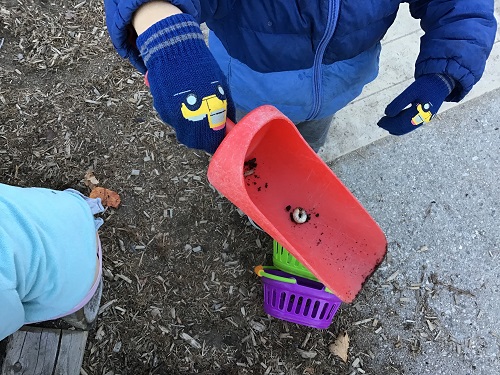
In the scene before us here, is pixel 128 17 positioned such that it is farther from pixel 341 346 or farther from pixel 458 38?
pixel 341 346

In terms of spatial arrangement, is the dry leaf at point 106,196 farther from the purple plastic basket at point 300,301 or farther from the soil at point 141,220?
the purple plastic basket at point 300,301

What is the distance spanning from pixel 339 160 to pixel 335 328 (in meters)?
0.71

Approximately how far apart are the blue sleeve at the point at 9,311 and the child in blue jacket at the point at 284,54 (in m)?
0.51

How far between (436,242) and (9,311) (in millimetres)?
1614

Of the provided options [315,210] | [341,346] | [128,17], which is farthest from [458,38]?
[341,346]

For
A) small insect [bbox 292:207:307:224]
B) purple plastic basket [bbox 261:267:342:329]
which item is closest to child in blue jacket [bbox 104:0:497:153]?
small insect [bbox 292:207:307:224]

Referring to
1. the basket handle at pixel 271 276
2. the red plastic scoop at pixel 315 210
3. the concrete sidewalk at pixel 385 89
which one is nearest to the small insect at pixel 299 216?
the red plastic scoop at pixel 315 210

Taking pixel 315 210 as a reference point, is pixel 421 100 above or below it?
above

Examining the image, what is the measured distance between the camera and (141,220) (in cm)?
203

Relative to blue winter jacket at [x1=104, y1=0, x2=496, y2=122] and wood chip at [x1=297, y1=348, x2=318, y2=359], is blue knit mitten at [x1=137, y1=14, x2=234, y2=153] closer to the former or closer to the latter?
blue winter jacket at [x1=104, y1=0, x2=496, y2=122]

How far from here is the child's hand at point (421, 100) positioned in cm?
135

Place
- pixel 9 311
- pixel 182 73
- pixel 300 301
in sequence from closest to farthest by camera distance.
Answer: pixel 182 73, pixel 9 311, pixel 300 301

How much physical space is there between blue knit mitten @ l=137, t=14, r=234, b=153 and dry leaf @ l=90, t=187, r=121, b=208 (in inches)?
42.5

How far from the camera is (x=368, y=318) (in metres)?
1.96
